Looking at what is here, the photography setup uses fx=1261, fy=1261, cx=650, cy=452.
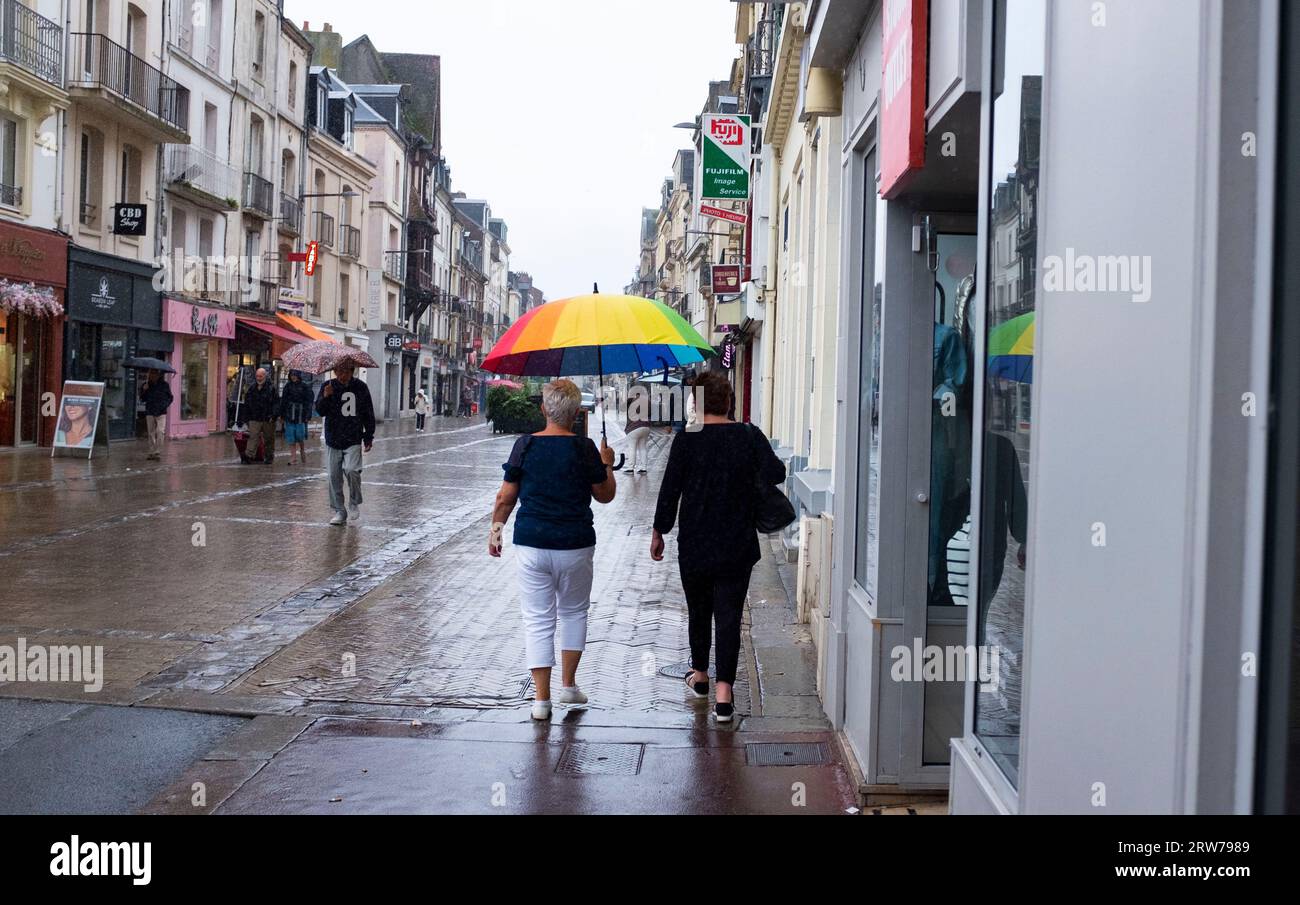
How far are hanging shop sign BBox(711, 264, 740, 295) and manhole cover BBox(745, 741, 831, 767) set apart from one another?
22699mm

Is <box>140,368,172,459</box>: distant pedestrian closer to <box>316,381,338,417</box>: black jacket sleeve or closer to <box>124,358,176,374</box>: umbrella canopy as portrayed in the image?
<box>124,358,176,374</box>: umbrella canopy

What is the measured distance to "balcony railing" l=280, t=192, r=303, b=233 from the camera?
4136 centimetres

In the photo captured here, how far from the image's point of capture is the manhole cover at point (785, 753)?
5.68 metres

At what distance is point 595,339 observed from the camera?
664cm

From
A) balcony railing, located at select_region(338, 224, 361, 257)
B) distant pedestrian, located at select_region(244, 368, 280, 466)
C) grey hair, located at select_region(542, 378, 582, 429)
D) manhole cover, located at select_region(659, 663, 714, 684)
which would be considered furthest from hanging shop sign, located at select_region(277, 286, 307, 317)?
grey hair, located at select_region(542, 378, 582, 429)

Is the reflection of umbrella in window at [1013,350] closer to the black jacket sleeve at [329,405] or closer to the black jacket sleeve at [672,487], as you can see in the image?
the black jacket sleeve at [672,487]

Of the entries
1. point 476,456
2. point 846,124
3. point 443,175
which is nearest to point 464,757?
point 846,124

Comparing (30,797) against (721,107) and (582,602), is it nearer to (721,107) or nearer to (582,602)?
(582,602)

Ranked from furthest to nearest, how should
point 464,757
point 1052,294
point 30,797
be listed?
point 464,757, point 30,797, point 1052,294

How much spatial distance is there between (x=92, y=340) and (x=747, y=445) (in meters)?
24.9

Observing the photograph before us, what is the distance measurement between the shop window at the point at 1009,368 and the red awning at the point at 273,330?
34869 millimetres

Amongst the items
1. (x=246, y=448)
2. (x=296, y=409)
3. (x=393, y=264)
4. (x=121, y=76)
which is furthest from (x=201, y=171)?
(x=393, y=264)

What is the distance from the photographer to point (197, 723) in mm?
5977

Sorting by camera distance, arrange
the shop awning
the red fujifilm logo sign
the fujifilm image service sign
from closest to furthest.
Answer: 1. the fujifilm image service sign
2. the red fujifilm logo sign
3. the shop awning
